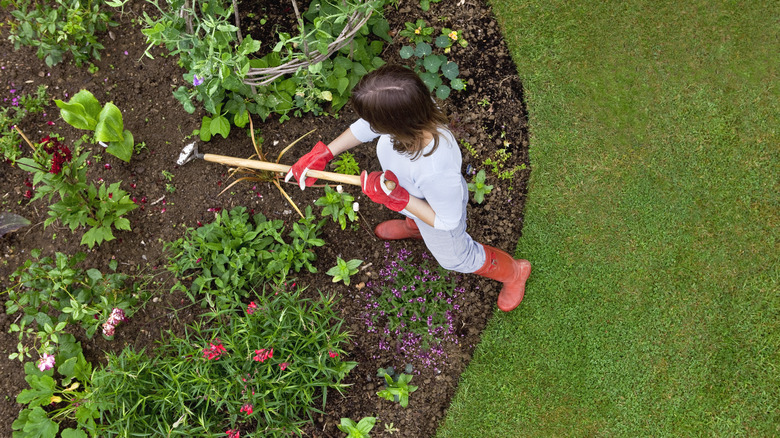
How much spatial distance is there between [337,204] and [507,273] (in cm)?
104

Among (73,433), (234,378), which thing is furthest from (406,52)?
(73,433)

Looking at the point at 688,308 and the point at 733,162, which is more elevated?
the point at 733,162

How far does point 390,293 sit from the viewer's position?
288 cm

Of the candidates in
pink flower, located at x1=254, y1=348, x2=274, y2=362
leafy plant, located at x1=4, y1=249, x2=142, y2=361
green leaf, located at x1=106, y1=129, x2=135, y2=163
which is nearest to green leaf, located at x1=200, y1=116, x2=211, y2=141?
green leaf, located at x1=106, y1=129, x2=135, y2=163

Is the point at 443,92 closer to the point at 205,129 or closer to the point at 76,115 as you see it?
the point at 205,129

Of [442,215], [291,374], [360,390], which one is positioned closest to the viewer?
[442,215]

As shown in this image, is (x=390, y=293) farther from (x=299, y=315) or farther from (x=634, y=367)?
(x=634, y=367)

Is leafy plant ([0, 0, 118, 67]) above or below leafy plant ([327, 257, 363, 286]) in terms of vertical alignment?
above

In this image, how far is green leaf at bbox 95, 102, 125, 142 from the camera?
2.54 m

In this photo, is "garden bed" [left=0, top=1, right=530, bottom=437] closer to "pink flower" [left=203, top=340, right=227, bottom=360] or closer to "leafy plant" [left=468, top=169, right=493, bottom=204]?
"leafy plant" [left=468, top=169, right=493, bottom=204]

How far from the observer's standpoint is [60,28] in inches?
115

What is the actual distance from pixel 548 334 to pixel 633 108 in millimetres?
1526

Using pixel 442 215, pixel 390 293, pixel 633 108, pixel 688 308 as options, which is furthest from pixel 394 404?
pixel 633 108

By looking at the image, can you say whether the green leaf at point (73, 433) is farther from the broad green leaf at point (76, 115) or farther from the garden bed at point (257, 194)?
the broad green leaf at point (76, 115)
